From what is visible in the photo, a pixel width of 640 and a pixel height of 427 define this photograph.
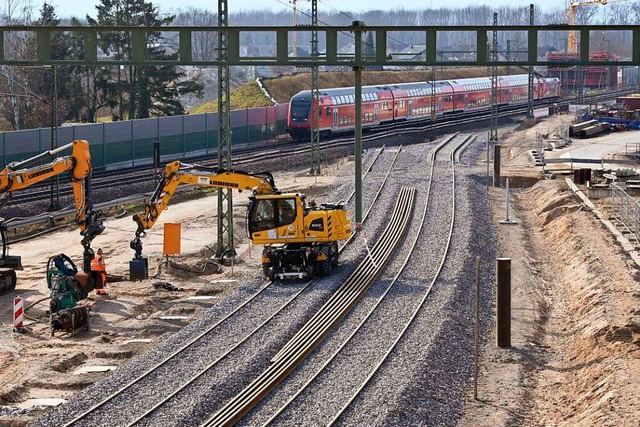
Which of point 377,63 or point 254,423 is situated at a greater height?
point 377,63

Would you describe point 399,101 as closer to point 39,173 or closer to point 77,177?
point 77,177

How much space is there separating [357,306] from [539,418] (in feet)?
25.9

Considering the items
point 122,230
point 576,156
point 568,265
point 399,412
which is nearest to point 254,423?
point 399,412

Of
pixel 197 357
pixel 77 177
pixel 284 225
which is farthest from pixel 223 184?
pixel 197 357

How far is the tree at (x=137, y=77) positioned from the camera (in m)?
81.9

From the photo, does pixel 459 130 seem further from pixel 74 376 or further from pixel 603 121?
pixel 74 376

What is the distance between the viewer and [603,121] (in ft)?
276

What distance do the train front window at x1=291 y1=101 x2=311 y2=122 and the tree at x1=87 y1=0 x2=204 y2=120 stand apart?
12479 mm

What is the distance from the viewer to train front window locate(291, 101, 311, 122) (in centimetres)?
7200

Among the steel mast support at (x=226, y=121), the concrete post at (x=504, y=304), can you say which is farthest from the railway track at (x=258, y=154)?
the concrete post at (x=504, y=304)

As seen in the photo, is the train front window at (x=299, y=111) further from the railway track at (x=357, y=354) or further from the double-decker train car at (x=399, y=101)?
the railway track at (x=357, y=354)

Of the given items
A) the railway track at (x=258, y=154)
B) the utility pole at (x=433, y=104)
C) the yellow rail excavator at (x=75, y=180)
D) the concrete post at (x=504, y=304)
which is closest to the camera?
the concrete post at (x=504, y=304)

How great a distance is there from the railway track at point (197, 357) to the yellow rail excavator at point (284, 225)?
799 millimetres

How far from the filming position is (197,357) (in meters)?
23.0
